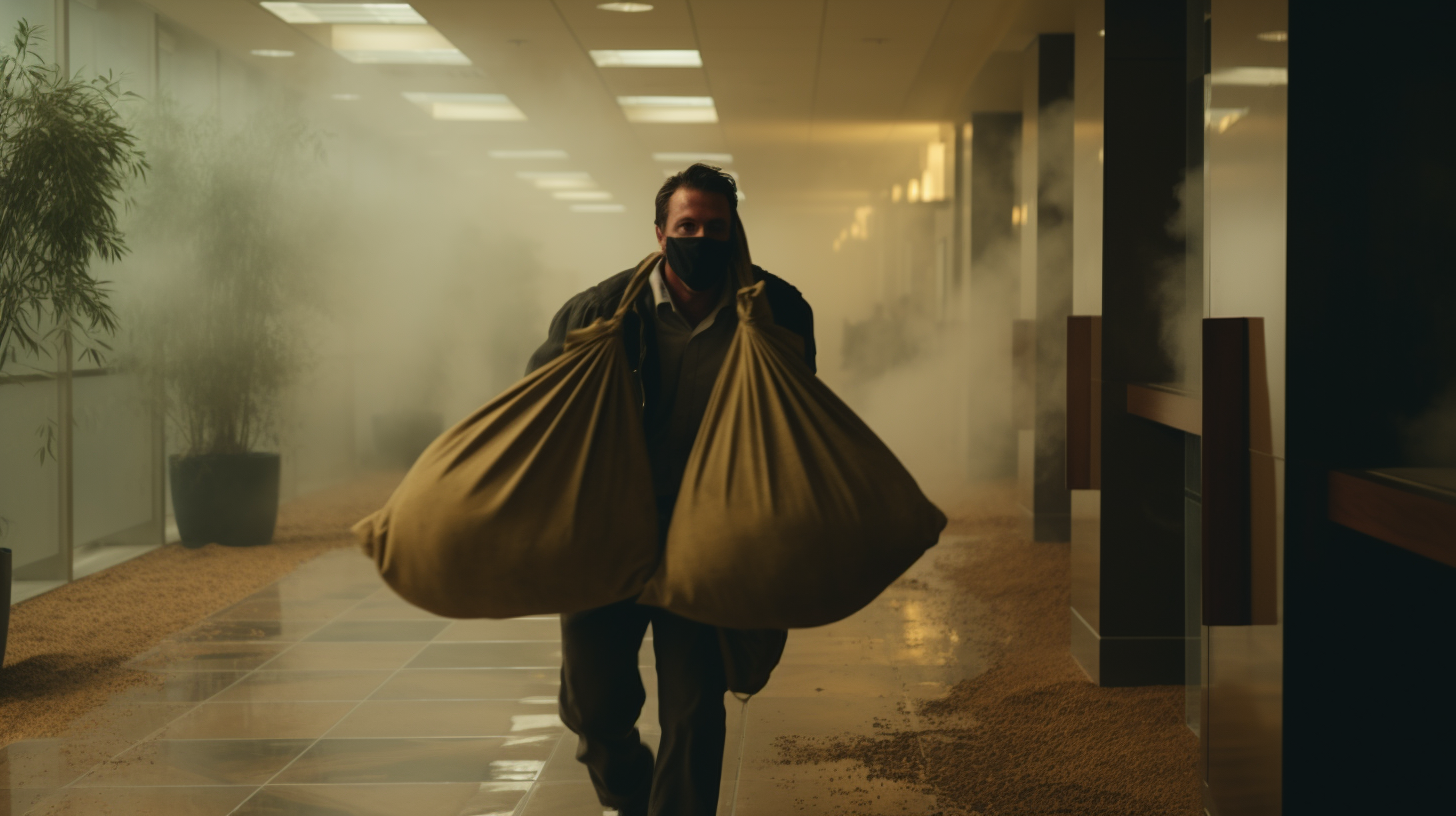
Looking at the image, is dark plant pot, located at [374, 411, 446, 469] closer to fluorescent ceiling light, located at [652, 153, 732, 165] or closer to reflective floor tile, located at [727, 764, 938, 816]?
fluorescent ceiling light, located at [652, 153, 732, 165]

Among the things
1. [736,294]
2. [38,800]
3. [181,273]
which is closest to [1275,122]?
[736,294]

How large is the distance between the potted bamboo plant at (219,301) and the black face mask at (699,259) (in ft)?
12.7

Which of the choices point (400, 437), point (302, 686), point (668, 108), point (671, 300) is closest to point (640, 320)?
point (671, 300)

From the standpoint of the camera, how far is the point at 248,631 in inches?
146

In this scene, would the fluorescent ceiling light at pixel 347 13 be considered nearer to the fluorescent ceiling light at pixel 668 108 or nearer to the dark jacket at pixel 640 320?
the fluorescent ceiling light at pixel 668 108

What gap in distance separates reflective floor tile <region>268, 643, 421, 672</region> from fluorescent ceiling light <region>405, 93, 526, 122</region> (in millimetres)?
4203

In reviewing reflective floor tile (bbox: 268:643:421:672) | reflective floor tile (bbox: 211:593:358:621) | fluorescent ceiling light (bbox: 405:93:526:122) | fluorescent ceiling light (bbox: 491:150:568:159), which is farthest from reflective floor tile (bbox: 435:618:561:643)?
fluorescent ceiling light (bbox: 491:150:568:159)

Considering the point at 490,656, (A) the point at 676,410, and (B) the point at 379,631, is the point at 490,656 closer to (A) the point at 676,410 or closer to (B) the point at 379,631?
(B) the point at 379,631

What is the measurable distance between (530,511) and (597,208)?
11.2m

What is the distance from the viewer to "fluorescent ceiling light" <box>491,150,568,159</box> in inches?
350

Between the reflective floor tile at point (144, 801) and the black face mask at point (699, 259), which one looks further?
the reflective floor tile at point (144, 801)

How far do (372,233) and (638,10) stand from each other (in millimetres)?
3817

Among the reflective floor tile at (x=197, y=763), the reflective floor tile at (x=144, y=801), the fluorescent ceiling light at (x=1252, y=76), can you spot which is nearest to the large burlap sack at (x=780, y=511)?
the fluorescent ceiling light at (x=1252, y=76)

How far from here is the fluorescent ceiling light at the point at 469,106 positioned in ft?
22.8
